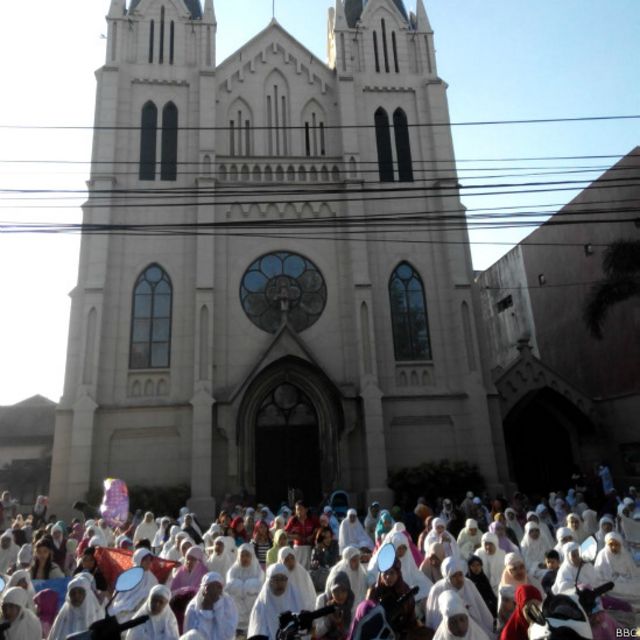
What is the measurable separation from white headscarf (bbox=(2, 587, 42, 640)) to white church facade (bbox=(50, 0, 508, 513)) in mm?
12733

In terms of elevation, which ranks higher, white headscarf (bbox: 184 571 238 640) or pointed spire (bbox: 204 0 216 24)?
pointed spire (bbox: 204 0 216 24)

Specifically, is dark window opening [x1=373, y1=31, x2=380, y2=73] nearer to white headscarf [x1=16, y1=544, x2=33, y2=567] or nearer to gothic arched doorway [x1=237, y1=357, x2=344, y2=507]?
gothic arched doorway [x1=237, y1=357, x2=344, y2=507]

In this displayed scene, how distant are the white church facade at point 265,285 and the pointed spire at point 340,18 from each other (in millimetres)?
83

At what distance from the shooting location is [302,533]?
10.7 meters

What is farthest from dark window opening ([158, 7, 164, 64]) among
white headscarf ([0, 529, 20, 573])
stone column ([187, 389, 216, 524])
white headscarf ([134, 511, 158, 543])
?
white headscarf ([0, 529, 20, 573])

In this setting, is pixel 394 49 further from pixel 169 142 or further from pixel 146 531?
pixel 146 531

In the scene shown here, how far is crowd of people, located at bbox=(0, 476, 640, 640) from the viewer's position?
471 centimetres

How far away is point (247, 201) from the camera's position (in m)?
21.4

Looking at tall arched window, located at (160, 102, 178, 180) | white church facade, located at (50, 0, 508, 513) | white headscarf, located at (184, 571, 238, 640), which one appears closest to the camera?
white headscarf, located at (184, 571, 238, 640)

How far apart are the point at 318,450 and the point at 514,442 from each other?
28.6ft

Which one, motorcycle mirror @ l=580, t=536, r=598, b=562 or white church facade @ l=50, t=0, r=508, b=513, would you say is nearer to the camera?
motorcycle mirror @ l=580, t=536, r=598, b=562

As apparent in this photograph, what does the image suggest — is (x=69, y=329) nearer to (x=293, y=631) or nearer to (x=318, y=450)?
(x=318, y=450)

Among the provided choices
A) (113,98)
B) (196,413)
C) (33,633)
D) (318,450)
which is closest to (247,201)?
(113,98)

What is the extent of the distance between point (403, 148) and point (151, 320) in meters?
12.8
